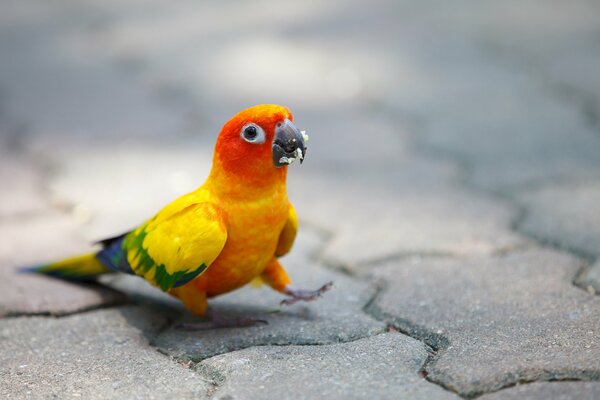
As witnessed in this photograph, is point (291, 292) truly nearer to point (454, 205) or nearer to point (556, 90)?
point (454, 205)

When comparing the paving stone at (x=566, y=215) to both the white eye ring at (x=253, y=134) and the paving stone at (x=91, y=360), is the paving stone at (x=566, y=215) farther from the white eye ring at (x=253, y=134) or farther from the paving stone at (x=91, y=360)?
the paving stone at (x=91, y=360)

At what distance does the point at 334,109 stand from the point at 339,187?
0.79m

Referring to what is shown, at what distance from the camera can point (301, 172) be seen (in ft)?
9.53

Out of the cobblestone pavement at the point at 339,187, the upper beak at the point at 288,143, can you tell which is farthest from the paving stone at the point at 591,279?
the upper beak at the point at 288,143

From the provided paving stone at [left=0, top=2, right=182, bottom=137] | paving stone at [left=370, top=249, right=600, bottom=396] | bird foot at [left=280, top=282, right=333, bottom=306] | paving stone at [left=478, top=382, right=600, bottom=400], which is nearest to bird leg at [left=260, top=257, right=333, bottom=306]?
bird foot at [left=280, top=282, right=333, bottom=306]

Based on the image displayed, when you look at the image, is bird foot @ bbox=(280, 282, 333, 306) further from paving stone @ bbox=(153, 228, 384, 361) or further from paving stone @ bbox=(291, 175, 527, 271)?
paving stone @ bbox=(291, 175, 527, 271)

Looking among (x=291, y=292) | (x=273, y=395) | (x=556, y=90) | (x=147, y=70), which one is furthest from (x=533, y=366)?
(x=147, y=70)

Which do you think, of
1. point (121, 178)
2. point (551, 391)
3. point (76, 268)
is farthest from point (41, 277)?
point (551, 391)

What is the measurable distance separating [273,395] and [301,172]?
1.46 m

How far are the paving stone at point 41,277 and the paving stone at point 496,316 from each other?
0.72 metres

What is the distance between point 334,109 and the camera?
3.48 metres

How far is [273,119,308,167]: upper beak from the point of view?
172 centimetres

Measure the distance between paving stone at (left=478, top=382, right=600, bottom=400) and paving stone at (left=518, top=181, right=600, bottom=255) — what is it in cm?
70

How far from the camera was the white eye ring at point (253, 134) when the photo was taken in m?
1.73
